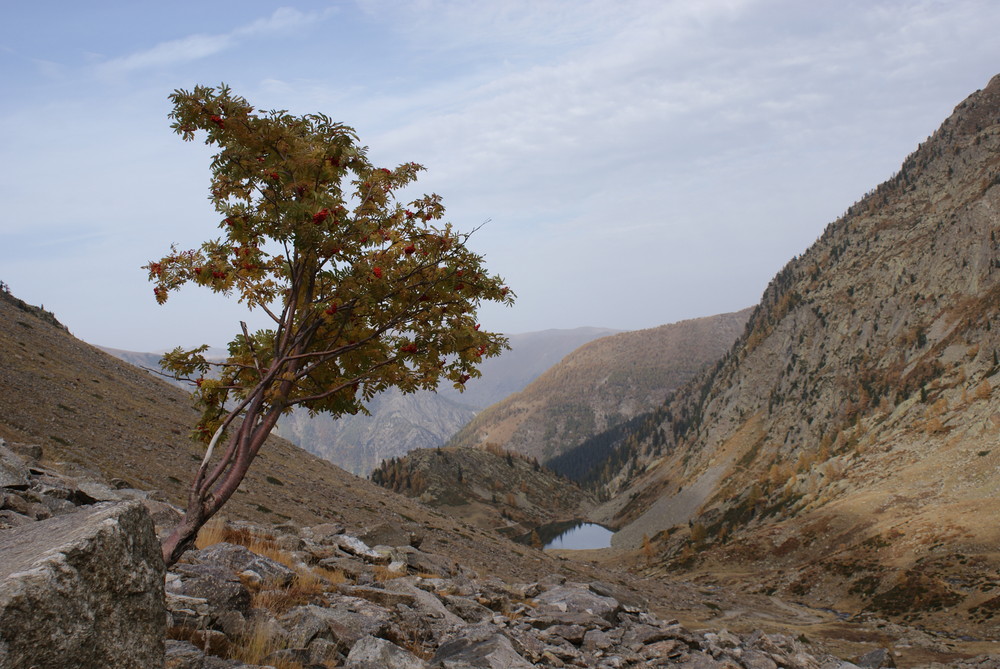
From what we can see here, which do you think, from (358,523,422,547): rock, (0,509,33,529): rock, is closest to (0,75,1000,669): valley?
(0,509,33,529): rock

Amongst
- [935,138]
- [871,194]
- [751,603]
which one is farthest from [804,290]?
[751,603]

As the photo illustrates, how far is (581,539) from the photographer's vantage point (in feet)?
598

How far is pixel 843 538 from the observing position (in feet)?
323

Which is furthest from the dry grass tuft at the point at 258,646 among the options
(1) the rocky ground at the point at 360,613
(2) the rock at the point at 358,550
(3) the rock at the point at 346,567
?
(2) the rock at the point at 358,550

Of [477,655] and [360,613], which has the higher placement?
[360,613]

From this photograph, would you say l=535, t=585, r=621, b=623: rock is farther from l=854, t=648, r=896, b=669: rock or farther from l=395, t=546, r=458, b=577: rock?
l=854, t=648, r=896, b=669: rock

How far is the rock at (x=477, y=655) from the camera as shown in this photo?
10398mm

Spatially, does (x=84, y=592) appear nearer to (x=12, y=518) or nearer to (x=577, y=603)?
(x=12, y=518)

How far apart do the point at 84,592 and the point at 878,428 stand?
147835 mm

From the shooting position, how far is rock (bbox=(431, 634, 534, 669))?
10398 millimetres

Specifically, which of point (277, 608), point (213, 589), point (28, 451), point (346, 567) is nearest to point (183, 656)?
point (213, 589)

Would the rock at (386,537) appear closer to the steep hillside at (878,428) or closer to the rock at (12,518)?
the rock at (12,518)

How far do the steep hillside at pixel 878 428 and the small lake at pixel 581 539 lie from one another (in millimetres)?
7972

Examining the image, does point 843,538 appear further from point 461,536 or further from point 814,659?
point 814,659
